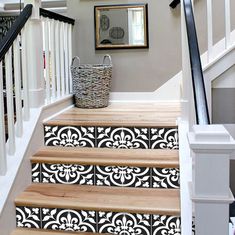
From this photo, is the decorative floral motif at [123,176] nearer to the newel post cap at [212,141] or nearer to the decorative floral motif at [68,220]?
the decorative floral motif at [68,220]

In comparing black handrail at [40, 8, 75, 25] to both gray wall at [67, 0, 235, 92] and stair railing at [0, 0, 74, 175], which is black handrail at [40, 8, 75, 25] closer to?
stair railing at [0, 0, 74, 175]

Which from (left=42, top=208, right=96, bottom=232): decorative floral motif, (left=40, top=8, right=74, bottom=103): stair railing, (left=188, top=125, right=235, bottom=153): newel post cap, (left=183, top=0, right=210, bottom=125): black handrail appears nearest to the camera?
(left=188, top=125, right=235, bottom=153): newel post cap

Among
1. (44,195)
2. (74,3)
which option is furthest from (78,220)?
(74,3)

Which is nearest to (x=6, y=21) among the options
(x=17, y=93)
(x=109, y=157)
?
(x=17, y=93)

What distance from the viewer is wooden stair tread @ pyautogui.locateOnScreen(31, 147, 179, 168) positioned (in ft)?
8.20

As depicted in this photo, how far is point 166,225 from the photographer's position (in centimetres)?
222

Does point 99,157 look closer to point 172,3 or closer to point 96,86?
point 96,86

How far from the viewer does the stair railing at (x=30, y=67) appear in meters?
2.51

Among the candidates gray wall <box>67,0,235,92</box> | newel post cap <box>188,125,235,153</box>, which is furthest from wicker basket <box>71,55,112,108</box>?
newel post cap <box>188,125,235,153</box>

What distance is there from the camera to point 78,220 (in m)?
2.32

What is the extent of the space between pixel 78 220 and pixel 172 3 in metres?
2.47

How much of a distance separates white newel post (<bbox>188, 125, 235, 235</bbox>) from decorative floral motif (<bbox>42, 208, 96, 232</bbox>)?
1194 millimetres

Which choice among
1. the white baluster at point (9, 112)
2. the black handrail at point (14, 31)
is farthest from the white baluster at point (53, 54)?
the white baluster at point (9, 112)

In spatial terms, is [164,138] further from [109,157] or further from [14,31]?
[14,31]
